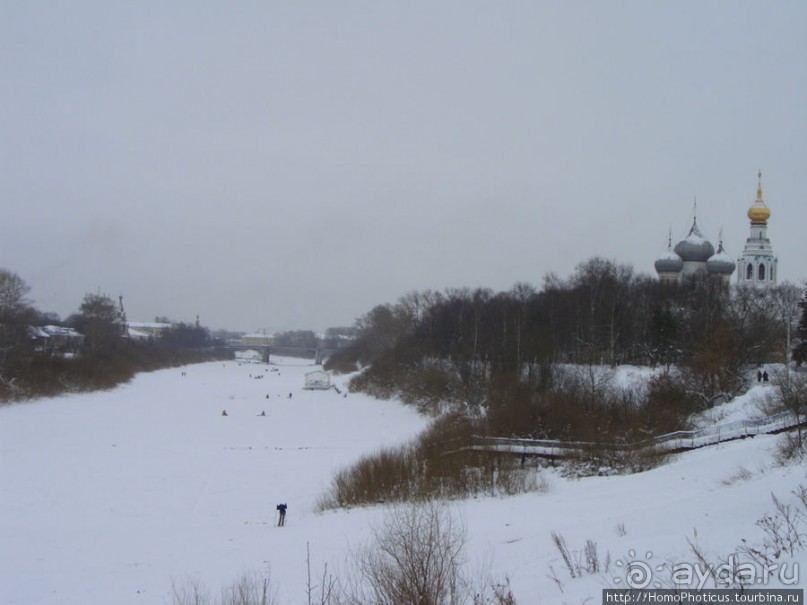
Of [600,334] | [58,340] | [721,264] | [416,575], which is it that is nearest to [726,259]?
[721,264]

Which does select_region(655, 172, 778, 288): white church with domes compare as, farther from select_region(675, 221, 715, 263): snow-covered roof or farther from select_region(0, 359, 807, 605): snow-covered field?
select_region(0, 359, 807, 605): snow-covered field

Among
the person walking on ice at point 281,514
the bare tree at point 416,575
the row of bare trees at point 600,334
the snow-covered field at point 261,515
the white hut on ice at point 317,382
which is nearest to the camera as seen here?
the bare tree at point 416,575

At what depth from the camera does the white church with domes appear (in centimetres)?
6744

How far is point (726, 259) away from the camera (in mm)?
67250

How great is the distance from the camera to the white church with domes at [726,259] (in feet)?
221

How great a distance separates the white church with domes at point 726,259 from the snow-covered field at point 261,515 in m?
34.8

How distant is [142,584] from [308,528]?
595 centimetres

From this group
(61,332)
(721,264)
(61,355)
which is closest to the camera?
(721,264)

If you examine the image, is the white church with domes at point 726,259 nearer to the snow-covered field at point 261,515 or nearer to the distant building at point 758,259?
the distant building at point 758,259

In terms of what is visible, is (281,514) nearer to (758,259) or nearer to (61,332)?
(758,259)

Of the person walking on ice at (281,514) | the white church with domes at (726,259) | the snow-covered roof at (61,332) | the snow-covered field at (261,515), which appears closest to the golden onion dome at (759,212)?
the white church with domes at (726,259)

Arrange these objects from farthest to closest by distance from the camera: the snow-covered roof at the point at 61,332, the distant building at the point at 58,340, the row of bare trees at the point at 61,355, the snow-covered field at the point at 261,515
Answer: the snow-covered roof at the point at 61,332 < the distant building at the point at 58,340 < the row of bare trees at the point at 61,355 < the snow-covered field at the point at 261,515

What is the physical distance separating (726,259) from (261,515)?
5749cm

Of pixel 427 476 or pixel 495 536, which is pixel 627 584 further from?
pixel 427 476
